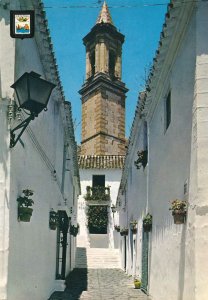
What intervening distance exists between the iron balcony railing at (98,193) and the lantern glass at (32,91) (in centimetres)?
2938

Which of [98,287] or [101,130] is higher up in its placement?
[101,130]

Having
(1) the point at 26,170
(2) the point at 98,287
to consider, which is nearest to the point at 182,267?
(1) the point at 26,170

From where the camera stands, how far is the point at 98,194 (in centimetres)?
3562

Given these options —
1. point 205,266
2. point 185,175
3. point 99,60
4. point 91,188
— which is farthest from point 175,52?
point 99,60

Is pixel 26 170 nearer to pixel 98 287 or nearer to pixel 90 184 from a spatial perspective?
pixel 98 287

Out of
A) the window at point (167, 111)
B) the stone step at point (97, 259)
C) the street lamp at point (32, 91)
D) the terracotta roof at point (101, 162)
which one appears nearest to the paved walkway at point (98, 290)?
the window at point (167, 111)

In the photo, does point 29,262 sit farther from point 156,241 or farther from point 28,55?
point 28,55

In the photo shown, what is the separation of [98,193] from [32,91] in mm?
29582

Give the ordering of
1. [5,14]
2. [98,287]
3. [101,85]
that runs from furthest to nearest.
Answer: [101,85] → [98,287] → [5,14]

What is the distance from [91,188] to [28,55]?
28135 mm

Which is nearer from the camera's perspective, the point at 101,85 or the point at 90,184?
the point at 90,184

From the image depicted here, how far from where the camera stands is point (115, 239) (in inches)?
1284

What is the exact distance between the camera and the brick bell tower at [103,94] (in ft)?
133

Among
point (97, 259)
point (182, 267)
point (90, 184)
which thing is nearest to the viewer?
point (182, 267)
